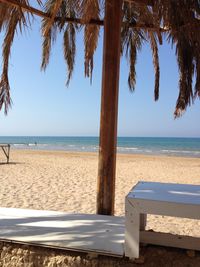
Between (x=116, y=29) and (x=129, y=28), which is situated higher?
(x=129, y=28)

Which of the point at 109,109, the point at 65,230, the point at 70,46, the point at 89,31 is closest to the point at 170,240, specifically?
the point at 65,230

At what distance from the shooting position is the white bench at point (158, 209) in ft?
5.74

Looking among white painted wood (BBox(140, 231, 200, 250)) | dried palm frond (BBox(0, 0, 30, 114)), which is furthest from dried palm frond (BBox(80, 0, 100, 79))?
white painted wood (BBox(140, 231, 200, 250))

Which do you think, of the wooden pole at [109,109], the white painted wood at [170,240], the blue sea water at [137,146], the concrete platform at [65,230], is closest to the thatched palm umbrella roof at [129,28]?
the wooden pole at [109,109]

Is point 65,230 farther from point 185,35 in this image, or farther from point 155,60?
point 155,60

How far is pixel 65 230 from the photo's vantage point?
2420mm

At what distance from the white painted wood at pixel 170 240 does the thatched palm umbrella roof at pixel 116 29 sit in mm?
848

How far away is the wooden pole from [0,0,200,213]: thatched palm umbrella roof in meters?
0.01

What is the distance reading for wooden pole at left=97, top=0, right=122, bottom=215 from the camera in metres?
2.97

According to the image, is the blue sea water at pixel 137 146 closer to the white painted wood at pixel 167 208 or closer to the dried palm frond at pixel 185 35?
the dried palm frond at pixel 185 35

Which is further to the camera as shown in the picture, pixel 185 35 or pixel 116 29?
pixel 116 29

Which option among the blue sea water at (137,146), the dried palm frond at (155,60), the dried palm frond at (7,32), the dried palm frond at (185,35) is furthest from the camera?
the blue sea water at (137,146)

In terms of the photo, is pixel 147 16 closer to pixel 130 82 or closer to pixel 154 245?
pixel 130 82

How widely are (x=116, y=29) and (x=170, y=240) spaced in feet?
7.09
